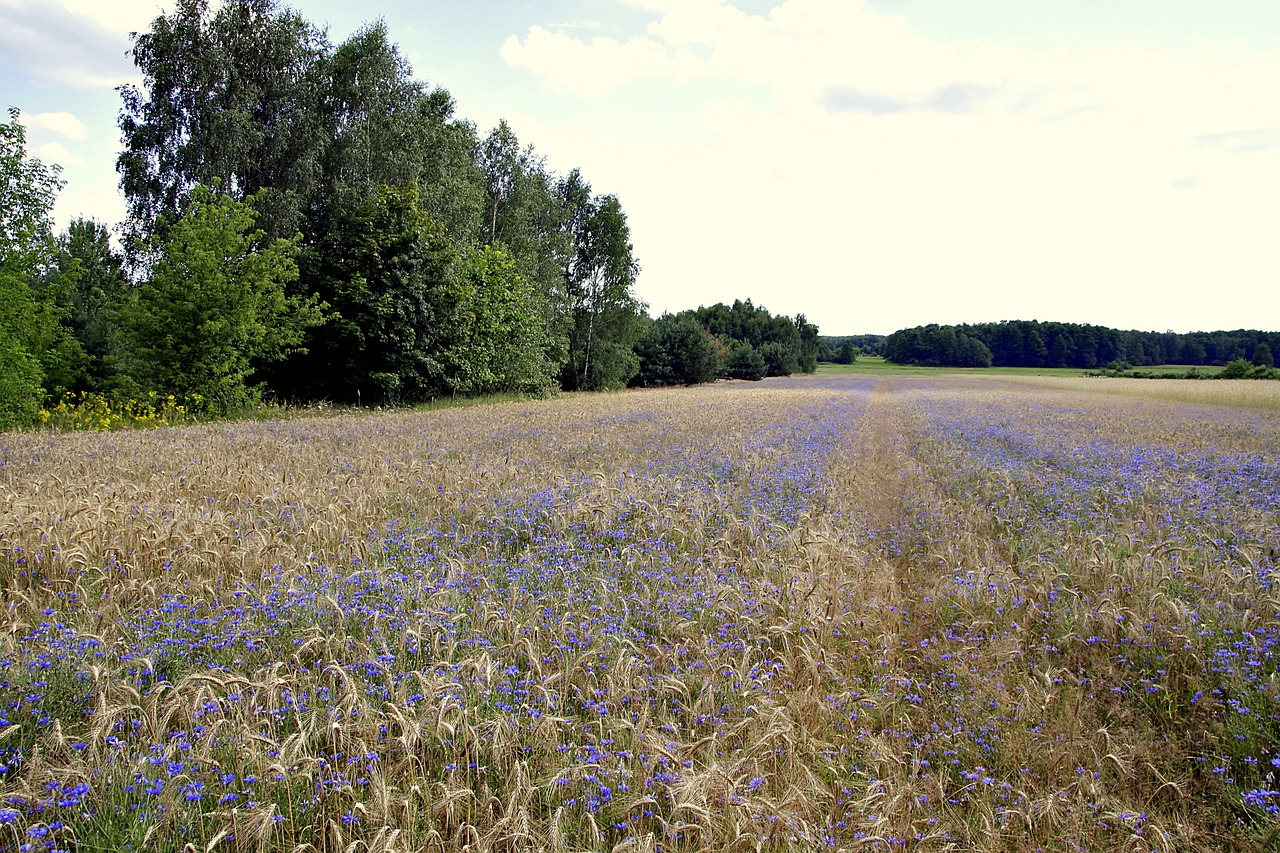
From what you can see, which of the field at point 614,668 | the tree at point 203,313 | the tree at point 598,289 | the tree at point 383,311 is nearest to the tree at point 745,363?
the tree at point 598,289

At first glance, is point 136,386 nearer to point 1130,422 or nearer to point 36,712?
point 36,712

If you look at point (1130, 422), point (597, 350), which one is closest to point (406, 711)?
point (1130, 422)

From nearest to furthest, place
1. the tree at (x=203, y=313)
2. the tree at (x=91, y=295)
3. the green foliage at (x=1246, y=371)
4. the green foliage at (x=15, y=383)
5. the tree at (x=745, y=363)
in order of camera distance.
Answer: the green foliage at (x=15, y=383)
the tree at (x=203, y=313)
the tree at (x=91, y=295)
the green foliage at (x=1246, y=371)
the tree at (x=745, y=363)

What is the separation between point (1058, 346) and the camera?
139500mm

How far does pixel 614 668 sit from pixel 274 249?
22462 mm

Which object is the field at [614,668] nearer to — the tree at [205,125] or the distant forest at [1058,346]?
the tree at [205,125]

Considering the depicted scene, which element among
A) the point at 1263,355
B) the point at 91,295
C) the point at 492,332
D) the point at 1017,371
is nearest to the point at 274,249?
the point at 492,332

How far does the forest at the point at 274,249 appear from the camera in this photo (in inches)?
762

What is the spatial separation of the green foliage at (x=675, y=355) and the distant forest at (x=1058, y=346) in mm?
97201

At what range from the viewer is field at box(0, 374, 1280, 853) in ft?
8.30

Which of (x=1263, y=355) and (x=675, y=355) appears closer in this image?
(x=675, y=355)

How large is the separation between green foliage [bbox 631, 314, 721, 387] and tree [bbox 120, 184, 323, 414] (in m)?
46.3

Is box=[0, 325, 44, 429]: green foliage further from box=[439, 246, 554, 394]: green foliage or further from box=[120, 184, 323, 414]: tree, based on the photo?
box=[439, 246, 554, 394]: green foliage

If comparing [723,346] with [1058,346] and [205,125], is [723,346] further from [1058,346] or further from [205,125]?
[1058,346]
